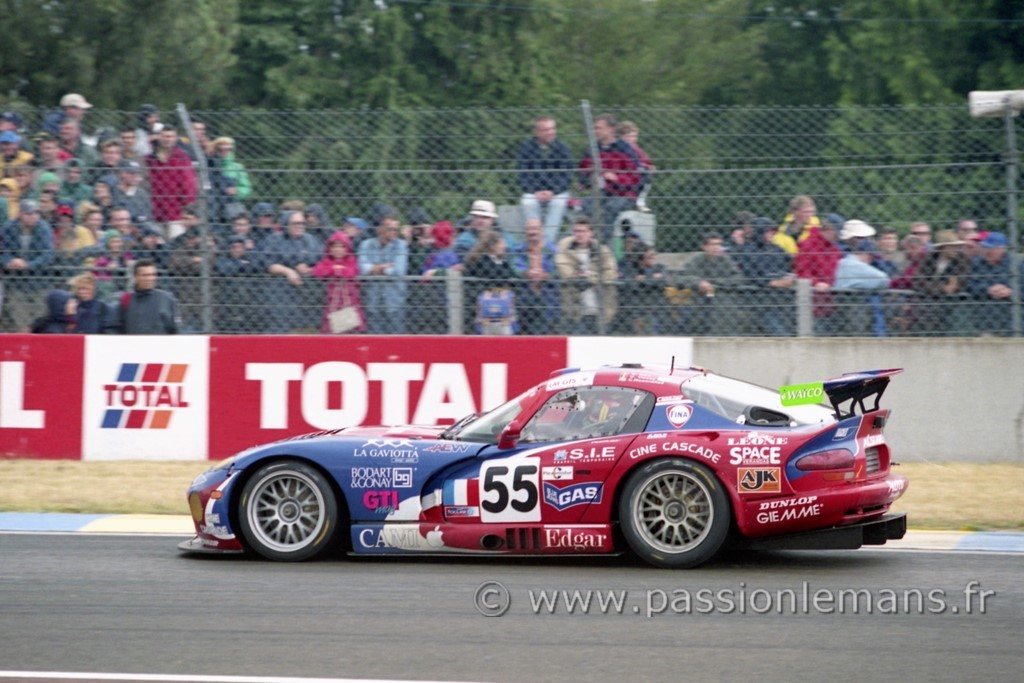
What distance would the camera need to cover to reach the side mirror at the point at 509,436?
7.84 meters

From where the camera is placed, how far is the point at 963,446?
38.1 feet

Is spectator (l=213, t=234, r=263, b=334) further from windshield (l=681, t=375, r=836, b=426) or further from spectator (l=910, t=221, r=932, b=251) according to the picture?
spectator (l=910, t=221, r=932, b=251)

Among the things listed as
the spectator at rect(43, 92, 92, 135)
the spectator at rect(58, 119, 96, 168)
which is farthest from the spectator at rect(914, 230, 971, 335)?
the spectator at rect(43, 92, 92, 135)

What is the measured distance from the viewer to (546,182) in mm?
11867

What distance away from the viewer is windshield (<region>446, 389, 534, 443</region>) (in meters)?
7.97

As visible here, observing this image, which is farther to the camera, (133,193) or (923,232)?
(133,193)

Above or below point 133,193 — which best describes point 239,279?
below

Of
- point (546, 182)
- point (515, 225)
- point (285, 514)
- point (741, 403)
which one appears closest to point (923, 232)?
point (546, 182)

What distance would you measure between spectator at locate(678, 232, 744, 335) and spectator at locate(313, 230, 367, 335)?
2.70m

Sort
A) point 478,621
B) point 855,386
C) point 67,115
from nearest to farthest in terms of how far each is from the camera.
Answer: point 478,621 → point 855,386 → point 67,115

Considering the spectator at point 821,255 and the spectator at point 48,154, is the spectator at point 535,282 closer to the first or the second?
the spectator at point 821,255

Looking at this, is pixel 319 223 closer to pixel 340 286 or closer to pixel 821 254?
pixel 340 286

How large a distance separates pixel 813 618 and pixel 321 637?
222 cm

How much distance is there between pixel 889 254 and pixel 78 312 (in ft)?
22.2
